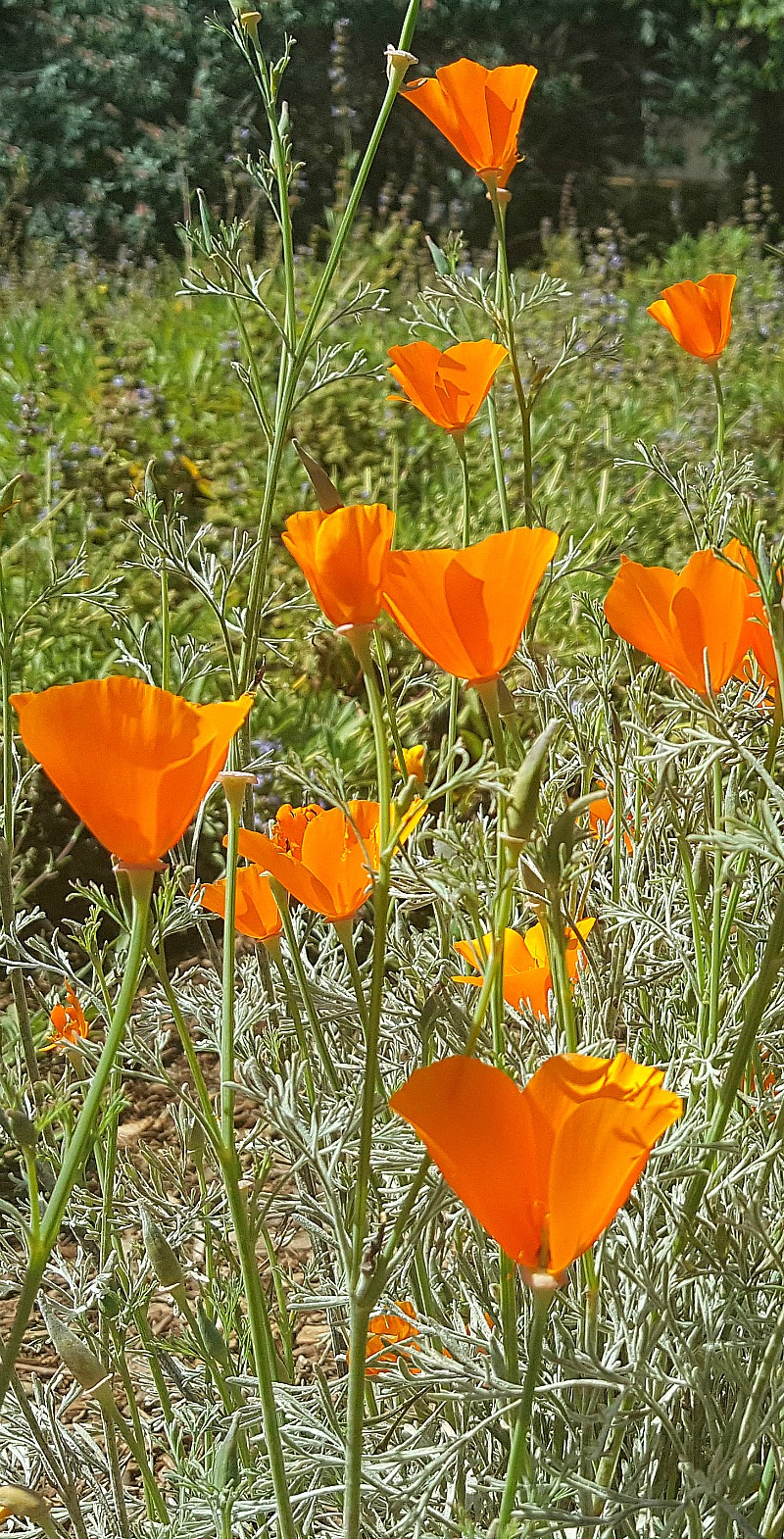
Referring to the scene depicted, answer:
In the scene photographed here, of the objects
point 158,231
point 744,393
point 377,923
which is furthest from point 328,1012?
point 158,231

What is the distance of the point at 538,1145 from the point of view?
0.53m

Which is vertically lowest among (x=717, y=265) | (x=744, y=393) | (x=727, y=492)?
(x=727, y=492)

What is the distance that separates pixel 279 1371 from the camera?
95cm

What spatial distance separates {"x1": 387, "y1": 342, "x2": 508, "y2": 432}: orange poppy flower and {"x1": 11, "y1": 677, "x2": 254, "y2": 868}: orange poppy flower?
17.0 inches

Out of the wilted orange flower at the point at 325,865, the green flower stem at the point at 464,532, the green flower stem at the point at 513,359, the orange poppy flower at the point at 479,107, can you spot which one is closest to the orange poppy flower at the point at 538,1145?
the wilted orange flower at the point at 325,865

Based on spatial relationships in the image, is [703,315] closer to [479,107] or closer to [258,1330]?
[479,107]

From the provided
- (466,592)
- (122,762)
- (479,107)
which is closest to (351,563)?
(466,592)

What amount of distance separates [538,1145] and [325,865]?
27 cm

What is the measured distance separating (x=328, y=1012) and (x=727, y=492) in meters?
0.50

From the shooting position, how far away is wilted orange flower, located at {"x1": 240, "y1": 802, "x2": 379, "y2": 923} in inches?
28.6

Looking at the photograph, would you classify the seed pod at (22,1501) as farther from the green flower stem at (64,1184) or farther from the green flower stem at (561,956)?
the green flower stem at (561,956)

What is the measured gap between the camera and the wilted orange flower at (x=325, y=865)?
Result: 0.73 meters

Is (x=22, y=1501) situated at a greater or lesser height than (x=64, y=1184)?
lesser

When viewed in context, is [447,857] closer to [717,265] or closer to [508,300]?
[508,300]
